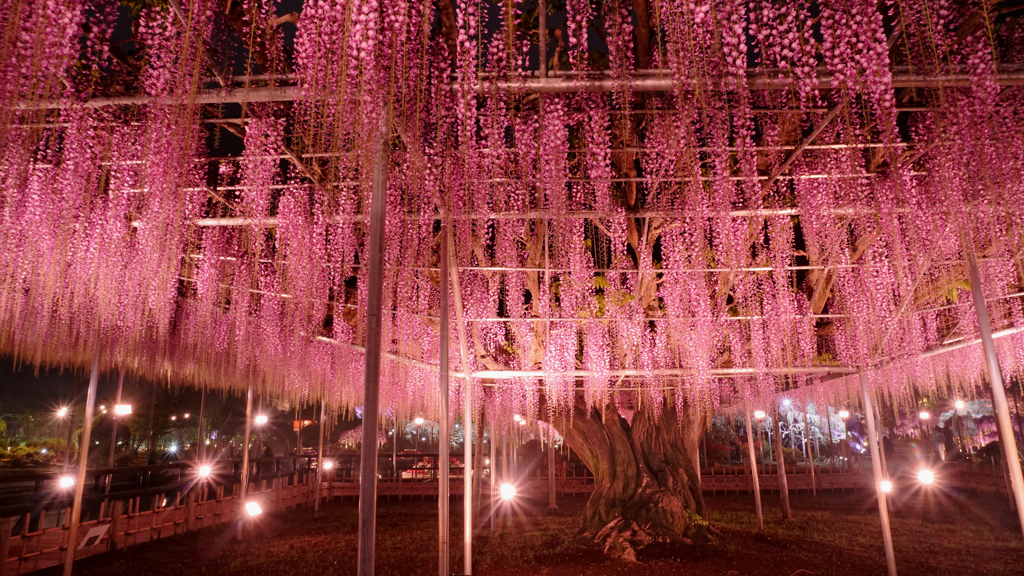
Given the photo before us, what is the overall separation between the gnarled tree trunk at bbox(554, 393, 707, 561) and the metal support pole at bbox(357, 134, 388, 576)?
6.37m

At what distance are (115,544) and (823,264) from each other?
34.3 ft

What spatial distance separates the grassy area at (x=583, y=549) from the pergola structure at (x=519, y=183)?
1.02 metres

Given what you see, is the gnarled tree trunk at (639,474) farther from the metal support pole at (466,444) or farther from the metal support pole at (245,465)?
the metal support pole at (245,465)

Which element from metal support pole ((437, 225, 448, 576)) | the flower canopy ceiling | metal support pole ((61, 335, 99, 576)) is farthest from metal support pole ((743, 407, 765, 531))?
metal support pole ((61, 335, 99, 576))

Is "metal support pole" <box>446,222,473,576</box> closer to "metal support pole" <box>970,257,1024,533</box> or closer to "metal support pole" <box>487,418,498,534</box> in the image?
"metal support pole" <box>487,418,498,534</box>

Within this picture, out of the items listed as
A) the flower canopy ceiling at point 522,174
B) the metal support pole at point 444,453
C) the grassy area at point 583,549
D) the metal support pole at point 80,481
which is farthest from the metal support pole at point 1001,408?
the metal support pole at point 80,481

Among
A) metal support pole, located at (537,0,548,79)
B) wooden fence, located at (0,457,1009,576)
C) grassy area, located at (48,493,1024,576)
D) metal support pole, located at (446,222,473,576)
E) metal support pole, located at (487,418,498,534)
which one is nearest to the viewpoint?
metal support pole, located at (537,0,548,79)

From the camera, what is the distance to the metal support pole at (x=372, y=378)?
252 cm

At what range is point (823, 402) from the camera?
51.4 ft

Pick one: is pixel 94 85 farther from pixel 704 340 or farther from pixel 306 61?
pixel 704 340

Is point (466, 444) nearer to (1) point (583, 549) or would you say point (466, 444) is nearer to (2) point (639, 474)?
(1) point (583, 549)

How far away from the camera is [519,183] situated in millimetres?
5254

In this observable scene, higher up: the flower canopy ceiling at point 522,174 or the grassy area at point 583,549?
the flower canopy ceiling at point 522,174

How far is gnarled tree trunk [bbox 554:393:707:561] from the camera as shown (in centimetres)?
870
